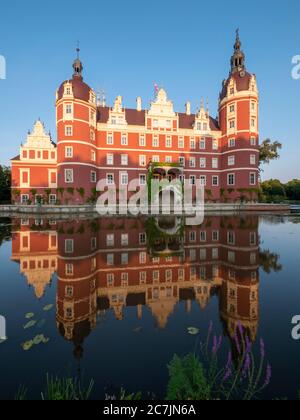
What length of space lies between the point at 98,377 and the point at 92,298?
2487 millimetres

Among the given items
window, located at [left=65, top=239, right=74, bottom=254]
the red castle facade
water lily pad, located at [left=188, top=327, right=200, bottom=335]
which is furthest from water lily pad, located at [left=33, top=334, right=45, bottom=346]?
the red castle facade

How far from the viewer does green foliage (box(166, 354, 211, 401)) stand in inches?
102

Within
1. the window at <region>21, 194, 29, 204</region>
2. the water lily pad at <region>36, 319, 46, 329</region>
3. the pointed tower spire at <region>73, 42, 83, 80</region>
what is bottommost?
the water lily pad at <region>36, 319, 46, 329</region>

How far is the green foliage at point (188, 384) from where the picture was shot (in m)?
2.58

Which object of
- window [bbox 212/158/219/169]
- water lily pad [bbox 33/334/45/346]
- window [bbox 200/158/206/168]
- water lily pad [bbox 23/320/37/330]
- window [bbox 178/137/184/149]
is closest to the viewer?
water lily pad [bbox 33/334/45/346]

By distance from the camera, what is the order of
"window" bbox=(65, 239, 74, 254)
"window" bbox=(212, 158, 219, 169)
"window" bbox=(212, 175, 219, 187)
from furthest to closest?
"window" bbox=(212, 158, 219, 169), "window" bbox=(212, 175, 219, 187), "window" bbox=(65, 239, 74, 254)

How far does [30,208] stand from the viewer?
30.1 m

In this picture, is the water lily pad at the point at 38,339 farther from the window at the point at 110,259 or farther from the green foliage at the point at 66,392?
the window at the point at 110,259

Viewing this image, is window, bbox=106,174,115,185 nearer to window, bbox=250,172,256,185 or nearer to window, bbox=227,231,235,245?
window, bbox=250,172,256,185

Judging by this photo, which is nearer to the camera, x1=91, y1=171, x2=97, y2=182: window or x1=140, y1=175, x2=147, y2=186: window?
x1=91, y1=171, x2=97, y2=182: window

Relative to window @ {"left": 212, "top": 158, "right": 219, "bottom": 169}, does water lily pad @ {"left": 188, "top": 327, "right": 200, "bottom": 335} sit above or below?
below

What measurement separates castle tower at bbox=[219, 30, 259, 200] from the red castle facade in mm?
148

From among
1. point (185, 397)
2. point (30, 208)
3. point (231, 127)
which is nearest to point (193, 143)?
point (231, 127)

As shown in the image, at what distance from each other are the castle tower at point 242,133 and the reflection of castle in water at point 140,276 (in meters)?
28.1
